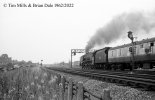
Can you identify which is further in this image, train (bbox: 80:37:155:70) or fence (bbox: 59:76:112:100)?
train (bbox: 80:37:155:70)

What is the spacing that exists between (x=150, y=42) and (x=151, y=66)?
7.54 feet

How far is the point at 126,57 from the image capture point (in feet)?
92.2

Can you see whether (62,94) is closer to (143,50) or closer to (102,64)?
(143,50)

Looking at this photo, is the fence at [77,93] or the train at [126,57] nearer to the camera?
the fence at [77,93]

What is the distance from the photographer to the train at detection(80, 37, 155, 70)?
22.8 m

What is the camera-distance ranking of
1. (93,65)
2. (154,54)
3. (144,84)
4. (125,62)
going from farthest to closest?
(93,65) → (125,62) → (154,54) → (144,84)

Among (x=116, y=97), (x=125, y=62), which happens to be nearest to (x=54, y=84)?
(x=116, y=97)

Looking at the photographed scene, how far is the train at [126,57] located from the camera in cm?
2275

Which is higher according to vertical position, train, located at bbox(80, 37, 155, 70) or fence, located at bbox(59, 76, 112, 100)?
train, located at bbox(80, 37, 155, 70)

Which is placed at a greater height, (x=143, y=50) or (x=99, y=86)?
(x=143, y=50)

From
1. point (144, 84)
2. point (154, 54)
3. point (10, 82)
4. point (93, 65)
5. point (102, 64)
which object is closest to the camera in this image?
point (144, 84)

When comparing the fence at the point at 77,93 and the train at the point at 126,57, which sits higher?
the train at the point at 126,57

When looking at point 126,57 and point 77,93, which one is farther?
point 126,57

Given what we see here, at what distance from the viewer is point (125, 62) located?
28609 mm
